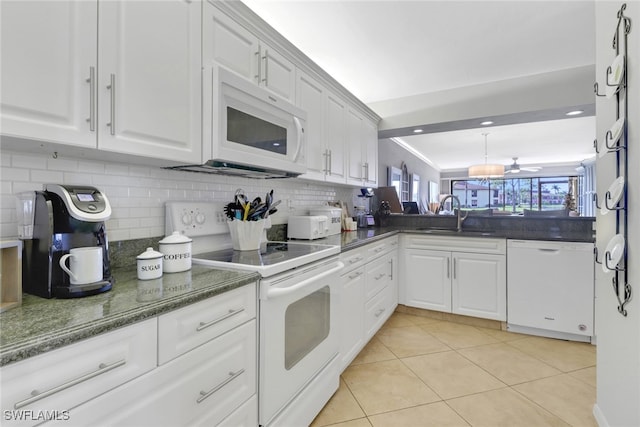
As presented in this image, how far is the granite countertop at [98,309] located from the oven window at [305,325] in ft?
1.22

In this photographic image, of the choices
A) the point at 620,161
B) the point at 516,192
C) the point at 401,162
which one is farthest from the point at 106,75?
the point at 516,192

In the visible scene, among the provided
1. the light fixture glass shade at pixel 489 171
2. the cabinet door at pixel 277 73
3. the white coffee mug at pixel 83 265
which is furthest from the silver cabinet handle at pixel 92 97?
the light fixture glass shade at pixel 489 171

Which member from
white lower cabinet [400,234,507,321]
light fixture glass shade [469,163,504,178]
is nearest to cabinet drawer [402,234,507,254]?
white lower cabinet [400,234,507,321]

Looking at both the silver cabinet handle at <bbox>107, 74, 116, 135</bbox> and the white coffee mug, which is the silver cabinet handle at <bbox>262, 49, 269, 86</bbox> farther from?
the white coffee mug

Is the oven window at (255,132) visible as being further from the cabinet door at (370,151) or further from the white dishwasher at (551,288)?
the white dishwasher at (551,288)

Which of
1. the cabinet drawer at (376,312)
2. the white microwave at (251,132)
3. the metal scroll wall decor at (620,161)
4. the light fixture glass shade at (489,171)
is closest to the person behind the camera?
the metal scroll wall decor at (620,161)

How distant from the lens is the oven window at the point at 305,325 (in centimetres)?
143

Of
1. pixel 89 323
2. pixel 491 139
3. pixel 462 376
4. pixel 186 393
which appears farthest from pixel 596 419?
pixel 491 139

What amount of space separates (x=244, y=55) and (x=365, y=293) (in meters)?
1.83

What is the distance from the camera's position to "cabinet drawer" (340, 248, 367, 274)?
2.04 m

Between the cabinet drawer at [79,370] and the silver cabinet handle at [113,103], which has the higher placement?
the silver cabinet handle at [113,103]

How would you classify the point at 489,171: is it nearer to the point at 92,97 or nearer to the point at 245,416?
the point at 245,416

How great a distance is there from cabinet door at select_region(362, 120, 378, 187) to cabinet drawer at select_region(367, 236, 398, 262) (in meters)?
0.71

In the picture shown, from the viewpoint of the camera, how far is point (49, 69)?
0.90m
